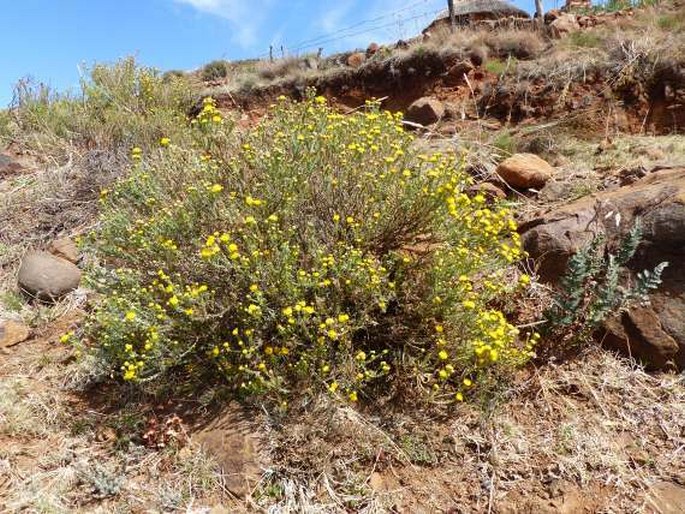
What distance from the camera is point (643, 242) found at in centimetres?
317

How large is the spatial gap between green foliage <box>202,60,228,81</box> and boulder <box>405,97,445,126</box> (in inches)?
293

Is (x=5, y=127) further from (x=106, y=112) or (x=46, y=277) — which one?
(x=46, y=277)

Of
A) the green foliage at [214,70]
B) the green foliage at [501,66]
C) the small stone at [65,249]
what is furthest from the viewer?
the green foliage at [214,70]

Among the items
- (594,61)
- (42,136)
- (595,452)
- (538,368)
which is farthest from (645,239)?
(42,136)

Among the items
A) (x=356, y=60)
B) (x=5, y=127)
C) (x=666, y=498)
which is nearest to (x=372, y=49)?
(x=356, y=60)

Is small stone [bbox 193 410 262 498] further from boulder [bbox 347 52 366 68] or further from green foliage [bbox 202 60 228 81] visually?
green foliage [bbox 202 60 228 81]

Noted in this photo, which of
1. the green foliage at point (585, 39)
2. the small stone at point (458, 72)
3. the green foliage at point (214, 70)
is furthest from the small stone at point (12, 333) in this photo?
the green foliage at point (214, 70)

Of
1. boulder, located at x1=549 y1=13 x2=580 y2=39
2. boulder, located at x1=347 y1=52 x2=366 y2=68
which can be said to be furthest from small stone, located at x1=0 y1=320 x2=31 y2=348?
boulder, located at x1=549 y1=13 x2=580 y2=39

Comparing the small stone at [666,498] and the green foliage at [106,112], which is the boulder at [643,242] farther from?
the green foliage at [106,112]

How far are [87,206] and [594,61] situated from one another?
6239 mm

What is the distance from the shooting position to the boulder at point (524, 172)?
14.6 ft

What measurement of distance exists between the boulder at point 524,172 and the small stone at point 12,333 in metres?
4.20

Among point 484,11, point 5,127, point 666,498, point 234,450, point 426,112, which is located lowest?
point 666,498

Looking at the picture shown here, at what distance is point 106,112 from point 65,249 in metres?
3.04
